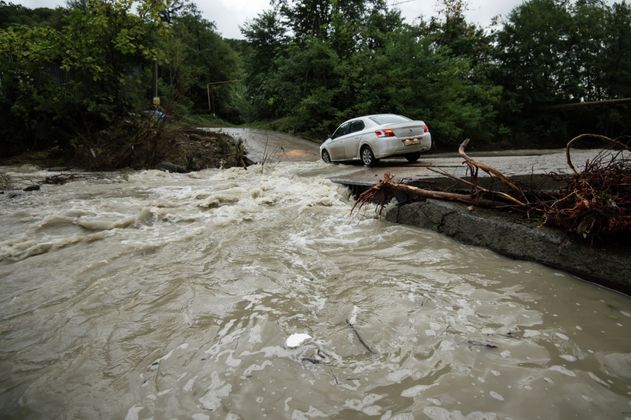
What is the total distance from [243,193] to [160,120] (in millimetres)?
7521

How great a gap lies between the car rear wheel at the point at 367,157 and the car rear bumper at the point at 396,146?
0.40 m

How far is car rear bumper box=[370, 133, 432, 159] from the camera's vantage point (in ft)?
30.3

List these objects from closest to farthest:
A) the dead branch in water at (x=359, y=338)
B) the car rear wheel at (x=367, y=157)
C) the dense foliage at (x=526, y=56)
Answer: the dead branch in water at (x=359, y=338) < the car rear wheel at (x=367, y=157) < the dense foliage at (x=526, y=56)

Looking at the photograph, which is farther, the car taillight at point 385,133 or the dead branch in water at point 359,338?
the car taillight at point 385,133

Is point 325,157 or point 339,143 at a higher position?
point 339,143

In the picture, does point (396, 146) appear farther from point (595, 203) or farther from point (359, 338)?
point (359, 338)

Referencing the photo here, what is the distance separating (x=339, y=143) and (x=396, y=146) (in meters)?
2.51

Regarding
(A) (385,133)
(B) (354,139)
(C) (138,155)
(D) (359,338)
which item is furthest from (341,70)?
(D) (359,338)

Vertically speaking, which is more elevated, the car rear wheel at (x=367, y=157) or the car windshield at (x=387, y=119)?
the car windshield at (x=387, y=119)

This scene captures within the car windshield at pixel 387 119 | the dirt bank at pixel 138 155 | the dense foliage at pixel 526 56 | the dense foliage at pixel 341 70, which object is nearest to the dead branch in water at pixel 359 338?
the car windshield at pixel 387 119

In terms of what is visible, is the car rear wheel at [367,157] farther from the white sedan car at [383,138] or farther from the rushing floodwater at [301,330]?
the rushing floodwater at [301,330]

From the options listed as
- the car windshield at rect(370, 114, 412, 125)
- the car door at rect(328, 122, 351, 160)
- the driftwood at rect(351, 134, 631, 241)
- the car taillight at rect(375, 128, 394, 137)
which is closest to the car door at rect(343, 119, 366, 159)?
the car door at rect(328, 122, 351, 160)

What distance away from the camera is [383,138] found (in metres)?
9.32

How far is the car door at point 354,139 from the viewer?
10312mm
